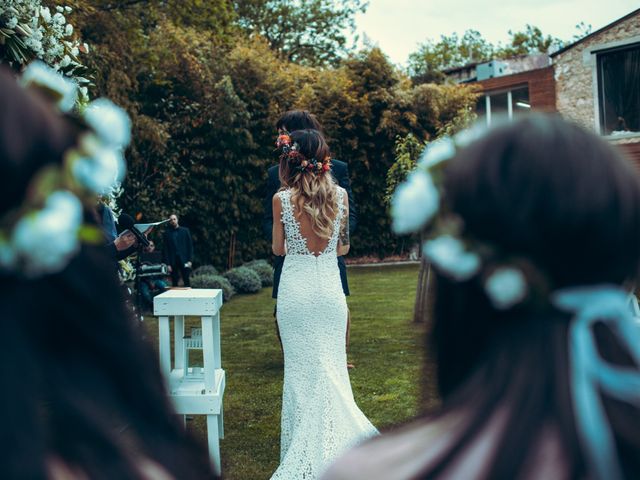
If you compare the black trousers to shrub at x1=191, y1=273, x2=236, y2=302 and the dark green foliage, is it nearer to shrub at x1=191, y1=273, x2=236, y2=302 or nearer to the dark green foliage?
shrub at x1=191, y1=273, x2=236, y2=302

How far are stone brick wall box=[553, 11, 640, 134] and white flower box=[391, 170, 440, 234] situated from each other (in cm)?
2086

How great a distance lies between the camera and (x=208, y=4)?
660 inches

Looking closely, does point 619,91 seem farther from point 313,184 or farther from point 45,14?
point 45,14

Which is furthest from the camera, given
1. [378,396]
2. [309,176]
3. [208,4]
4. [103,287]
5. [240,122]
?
[240,122]

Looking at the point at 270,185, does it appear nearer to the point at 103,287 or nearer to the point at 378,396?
the point at 378,396

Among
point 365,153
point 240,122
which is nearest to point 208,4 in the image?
point 240,122

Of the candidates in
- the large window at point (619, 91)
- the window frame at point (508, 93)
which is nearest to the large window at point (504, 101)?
the window frame at point (508, 93)

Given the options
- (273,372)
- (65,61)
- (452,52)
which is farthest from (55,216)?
(452,52)

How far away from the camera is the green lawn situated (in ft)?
17.7

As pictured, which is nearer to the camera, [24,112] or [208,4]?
[24,112]

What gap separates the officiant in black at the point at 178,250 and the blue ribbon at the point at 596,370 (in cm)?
1365

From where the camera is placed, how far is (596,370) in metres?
1.13

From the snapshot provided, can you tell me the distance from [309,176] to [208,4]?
12.9 m

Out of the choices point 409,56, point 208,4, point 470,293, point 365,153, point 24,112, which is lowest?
point 470,293
